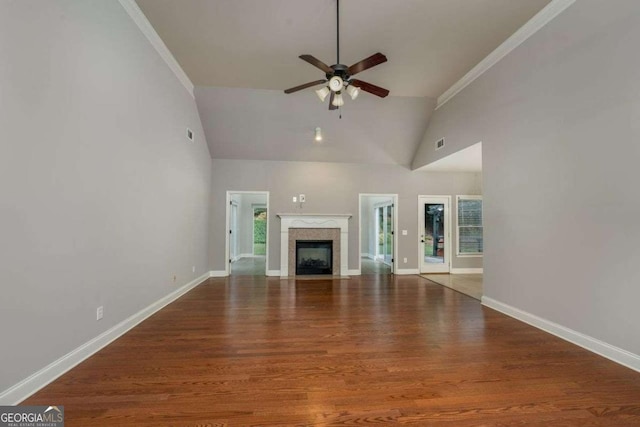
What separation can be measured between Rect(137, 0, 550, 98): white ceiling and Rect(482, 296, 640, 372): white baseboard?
3.49m

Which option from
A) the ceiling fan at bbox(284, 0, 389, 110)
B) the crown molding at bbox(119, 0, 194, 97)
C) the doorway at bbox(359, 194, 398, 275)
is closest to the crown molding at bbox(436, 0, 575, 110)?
the ceiling fan at bbox(284, 0, 389, 110)

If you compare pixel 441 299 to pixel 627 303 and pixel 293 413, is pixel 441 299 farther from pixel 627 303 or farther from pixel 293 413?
pixel 293 413

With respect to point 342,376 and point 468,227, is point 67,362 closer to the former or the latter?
point 342,376

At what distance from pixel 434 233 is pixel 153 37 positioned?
6.68 metres

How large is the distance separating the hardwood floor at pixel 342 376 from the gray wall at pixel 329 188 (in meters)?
3.09

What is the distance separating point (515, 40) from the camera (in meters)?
3.46

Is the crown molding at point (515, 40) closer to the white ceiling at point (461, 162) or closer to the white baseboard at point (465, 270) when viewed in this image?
the white ceiling at point (461, 162)

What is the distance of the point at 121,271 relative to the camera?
9.52 feet

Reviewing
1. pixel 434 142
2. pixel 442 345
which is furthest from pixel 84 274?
pixel 434 142

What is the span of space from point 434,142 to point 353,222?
255 centimetres

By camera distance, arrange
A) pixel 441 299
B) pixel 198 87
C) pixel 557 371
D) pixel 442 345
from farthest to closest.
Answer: pixel 198 87
pixel 441 299
pixel 442 345
pixel 557 371

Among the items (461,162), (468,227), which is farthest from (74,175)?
(468,227)

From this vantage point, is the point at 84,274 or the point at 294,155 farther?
the point at 294,155

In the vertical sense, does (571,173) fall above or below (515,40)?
below
